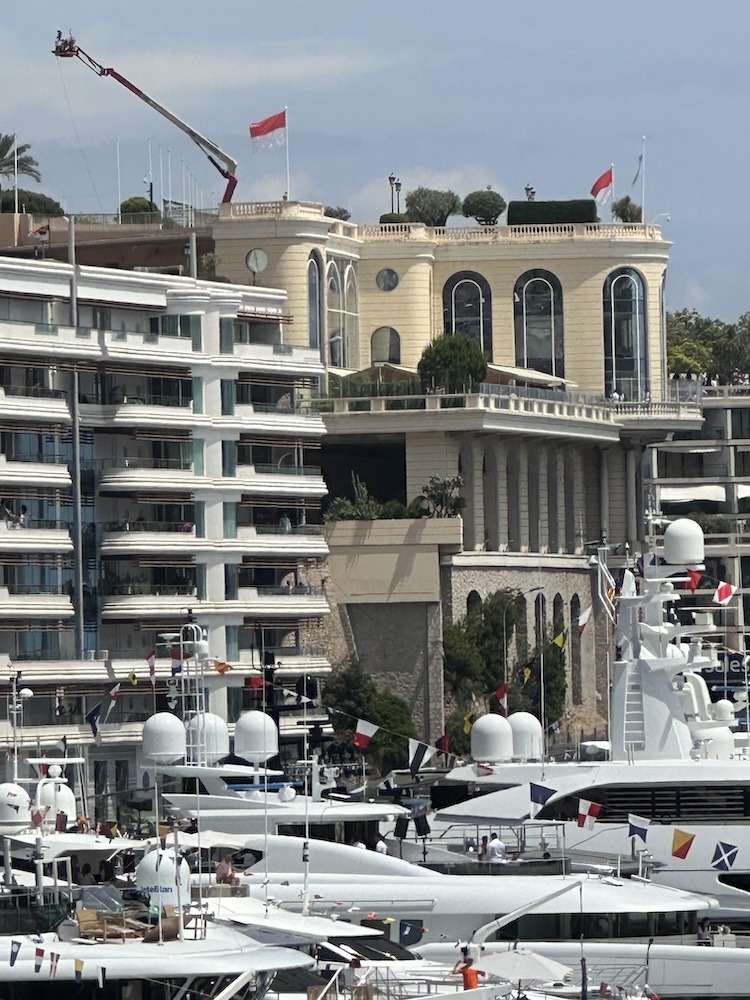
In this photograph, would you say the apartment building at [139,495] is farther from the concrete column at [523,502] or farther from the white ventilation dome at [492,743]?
the white ventilation dome at [492,743]

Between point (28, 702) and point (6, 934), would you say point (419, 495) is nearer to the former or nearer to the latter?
point (28, 702)

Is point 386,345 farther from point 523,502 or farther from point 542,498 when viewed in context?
point 523,502

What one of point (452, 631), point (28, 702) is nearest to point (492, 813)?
point (28, 702)

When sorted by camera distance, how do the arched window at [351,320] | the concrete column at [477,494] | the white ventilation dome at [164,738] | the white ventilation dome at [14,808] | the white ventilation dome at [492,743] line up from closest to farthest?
the white ventilation dome at [14,808] < the white ventilation dome at [164,738] < the white ventilation dome at [492,743] < the concrete column at [477,494] < the arched window at [351,320]

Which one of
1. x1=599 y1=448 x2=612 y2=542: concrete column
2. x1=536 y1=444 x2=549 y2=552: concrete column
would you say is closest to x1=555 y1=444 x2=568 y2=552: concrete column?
x1=536 y1=444 x2=549 y2=552: concrete column

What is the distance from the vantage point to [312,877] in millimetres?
61688

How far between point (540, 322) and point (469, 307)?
3223 mm

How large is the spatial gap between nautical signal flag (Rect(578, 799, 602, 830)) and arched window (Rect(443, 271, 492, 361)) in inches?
2951

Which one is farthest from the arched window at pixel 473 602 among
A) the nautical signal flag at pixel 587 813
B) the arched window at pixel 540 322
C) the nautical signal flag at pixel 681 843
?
the nautical signal flag at pixel 681 843

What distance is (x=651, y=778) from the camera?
67688 mm

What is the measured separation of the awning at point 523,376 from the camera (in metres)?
133

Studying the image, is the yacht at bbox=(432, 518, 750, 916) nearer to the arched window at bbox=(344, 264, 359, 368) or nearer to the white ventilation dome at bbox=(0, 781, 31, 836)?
the white ventilation dome at bbox=(0, 781, 31, 836)

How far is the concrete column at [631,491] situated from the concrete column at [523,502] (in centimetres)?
970

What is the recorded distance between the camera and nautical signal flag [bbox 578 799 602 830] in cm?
6631
